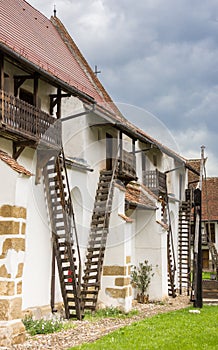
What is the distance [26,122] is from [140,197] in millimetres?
9454

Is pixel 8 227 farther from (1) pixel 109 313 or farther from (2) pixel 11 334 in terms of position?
(1) pixel 109 313

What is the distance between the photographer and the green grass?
9805 millimetres

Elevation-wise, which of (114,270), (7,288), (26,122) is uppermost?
(26,122)

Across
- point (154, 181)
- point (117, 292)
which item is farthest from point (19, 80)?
point (154, 181)

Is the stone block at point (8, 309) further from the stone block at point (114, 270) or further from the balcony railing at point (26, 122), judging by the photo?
the stone block at point (114, 270)

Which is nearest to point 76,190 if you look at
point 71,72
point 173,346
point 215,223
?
point 71,72

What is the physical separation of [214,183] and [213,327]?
1200 inches

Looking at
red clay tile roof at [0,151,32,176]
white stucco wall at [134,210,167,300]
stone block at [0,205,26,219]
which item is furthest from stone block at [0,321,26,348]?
white stucco wall at [134,210,167,300]

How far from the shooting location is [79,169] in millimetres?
15836

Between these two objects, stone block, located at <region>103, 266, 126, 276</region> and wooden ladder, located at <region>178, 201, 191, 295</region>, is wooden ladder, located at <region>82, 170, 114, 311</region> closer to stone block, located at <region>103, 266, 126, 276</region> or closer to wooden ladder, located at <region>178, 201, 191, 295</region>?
stone block, located at <region>103, 266, 126, 276</region>

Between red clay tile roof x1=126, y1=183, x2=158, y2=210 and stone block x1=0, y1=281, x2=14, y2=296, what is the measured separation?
27.7 feet

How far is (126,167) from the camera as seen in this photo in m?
17.8

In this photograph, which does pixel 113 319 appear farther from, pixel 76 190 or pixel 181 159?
pixel 181 159

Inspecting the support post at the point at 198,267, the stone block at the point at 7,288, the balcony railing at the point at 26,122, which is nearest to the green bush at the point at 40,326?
the stone block at the point at 7,288
